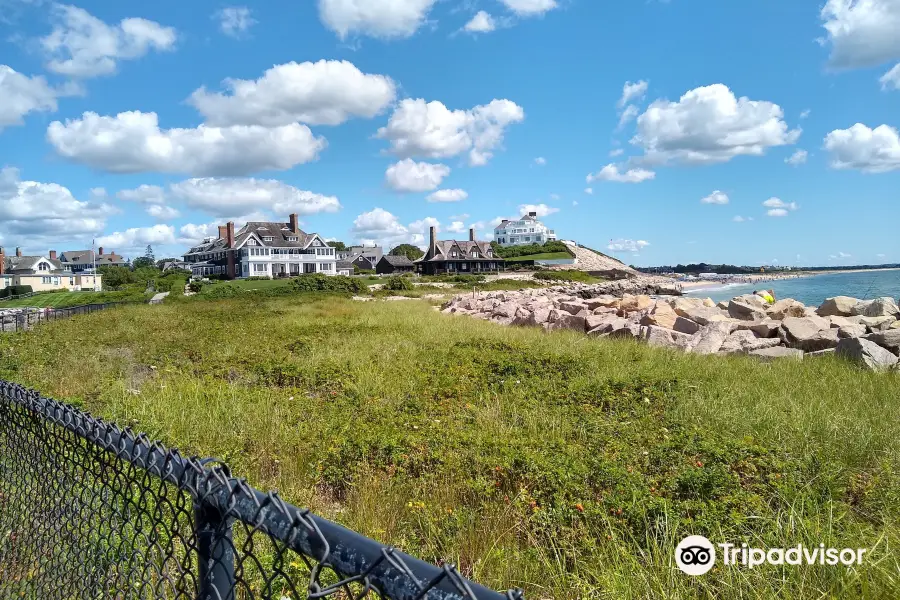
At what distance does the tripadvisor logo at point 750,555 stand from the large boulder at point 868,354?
24.4 ft

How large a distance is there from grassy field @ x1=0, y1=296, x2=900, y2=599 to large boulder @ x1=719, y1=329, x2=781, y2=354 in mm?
989

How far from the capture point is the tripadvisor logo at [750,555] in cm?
319

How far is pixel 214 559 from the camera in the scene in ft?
5.48

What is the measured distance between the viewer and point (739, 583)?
9.96 ft

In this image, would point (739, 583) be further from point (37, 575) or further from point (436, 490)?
point (37, 575)

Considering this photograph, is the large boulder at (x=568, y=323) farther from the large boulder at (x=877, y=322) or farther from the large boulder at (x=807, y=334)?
the large boulder at (x=877, y=322)

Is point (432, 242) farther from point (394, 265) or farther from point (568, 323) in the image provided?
point (568, 323)

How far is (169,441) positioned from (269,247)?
228ft

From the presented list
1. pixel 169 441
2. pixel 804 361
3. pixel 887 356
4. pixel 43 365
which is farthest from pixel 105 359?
pixel 887 356

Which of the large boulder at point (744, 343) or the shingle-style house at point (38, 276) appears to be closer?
the large boulder at point (744, 343)

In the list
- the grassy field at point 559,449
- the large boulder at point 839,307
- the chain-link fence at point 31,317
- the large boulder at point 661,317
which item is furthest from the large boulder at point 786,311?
the chain-link fence at point 31,317

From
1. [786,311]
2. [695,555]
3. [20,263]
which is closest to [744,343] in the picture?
[786,311]

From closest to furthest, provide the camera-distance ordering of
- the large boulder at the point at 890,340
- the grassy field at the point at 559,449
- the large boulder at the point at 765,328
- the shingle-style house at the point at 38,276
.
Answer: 1. the grassy field at the point at 559,449
2. the large boulder at the point at 890,340
3. the large boulder at the point at 765,328
4. the shingle-style house at the point at 38,276

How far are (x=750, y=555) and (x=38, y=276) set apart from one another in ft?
319
